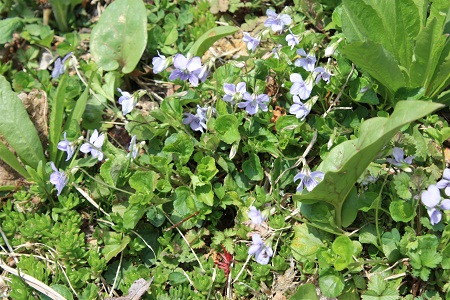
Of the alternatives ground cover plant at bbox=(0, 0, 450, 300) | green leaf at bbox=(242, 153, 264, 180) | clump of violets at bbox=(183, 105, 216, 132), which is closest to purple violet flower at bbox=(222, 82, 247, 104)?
ground cover plant at bbox=(0, 0, 450, 300)

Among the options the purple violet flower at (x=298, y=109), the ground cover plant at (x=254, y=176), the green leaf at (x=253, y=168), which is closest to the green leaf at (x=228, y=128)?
the ground cover plant at (x=254, y=176)

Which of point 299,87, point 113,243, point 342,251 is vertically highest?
point 299,87

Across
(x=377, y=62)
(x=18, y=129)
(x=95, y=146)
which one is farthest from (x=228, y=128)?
(x=18, y=129)

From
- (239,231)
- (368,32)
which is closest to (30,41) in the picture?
(239,231)

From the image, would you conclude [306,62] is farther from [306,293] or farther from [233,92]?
[306,293]

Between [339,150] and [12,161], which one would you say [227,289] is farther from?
[12,161]

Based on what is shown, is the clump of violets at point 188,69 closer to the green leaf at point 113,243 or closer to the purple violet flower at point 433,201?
the green leaf at point 113,243
